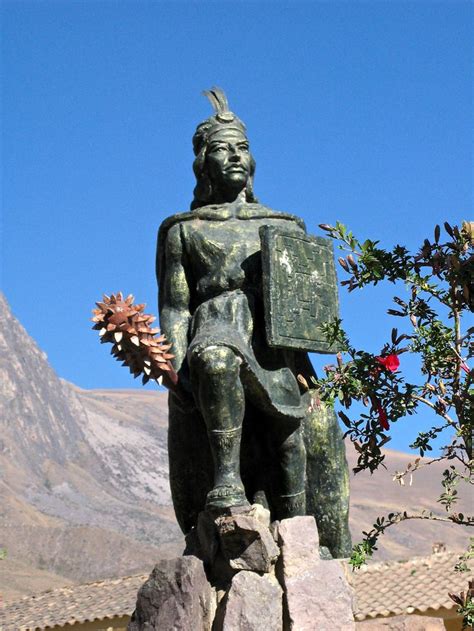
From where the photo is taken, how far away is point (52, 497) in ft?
200

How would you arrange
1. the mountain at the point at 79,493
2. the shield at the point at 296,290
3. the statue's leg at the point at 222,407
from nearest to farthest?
1. the statue's leg at the point at 222,407
2. the shield at the point at 296,290
3. the mountain at the point at 79,493

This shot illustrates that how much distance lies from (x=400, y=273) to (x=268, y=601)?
191 cm

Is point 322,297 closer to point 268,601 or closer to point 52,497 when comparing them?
point 268,601

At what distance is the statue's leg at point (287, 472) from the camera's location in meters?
7.61

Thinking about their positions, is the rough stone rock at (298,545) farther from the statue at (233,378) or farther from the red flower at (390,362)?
the red flower at (390,362)

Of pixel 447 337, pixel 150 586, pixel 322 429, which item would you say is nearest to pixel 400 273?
pixel 447 337

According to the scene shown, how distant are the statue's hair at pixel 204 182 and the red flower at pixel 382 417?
1.93 metres

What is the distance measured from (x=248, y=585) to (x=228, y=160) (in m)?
2.68

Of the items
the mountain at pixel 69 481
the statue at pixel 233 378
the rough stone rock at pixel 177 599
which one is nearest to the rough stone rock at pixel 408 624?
the statue at pixel 233 378

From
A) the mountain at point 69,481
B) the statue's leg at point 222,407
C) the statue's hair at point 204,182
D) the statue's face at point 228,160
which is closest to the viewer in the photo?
the statue's leg at point 222,407

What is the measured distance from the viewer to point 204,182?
8258 millimetres

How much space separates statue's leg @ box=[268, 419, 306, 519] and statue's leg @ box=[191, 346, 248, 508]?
1.19 feet

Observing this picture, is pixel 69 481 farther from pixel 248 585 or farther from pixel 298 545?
pixel 248 585

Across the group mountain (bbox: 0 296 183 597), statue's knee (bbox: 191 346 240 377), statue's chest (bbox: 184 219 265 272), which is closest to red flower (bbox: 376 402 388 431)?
statue's knee (bbox: 191 346 240 377)
